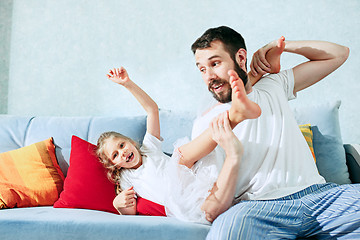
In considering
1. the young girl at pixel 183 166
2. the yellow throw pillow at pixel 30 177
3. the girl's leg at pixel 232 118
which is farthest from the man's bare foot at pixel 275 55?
the yellow throw pillow at pixel 30 177

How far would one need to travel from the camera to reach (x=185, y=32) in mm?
2275

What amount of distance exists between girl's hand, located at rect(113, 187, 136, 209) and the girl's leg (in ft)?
1.04

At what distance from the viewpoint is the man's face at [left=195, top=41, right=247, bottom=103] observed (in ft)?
4.06

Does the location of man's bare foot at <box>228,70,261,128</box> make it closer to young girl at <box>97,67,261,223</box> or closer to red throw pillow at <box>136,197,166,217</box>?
young girl at <box>97,67,261,223</box>

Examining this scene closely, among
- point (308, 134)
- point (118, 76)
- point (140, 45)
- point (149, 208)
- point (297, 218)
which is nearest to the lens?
point (297, 218)

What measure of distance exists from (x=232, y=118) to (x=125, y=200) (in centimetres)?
60

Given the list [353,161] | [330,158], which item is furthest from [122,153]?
[353,161]

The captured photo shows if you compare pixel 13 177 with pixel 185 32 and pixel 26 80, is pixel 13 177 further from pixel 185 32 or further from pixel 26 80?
pixel 185 32

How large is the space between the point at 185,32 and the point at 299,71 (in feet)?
3.52

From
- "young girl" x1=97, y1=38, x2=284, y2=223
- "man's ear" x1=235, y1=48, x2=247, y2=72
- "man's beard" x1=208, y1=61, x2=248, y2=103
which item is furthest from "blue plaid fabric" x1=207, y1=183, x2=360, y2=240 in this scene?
"man's ear" x1=235, y1=48, x2=247, y2=72

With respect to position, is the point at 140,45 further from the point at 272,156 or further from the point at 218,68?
the point at 272,156

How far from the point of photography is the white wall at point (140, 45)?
214 centimetres

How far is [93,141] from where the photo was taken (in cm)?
182

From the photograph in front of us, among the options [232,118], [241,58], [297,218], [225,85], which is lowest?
[297,218]
